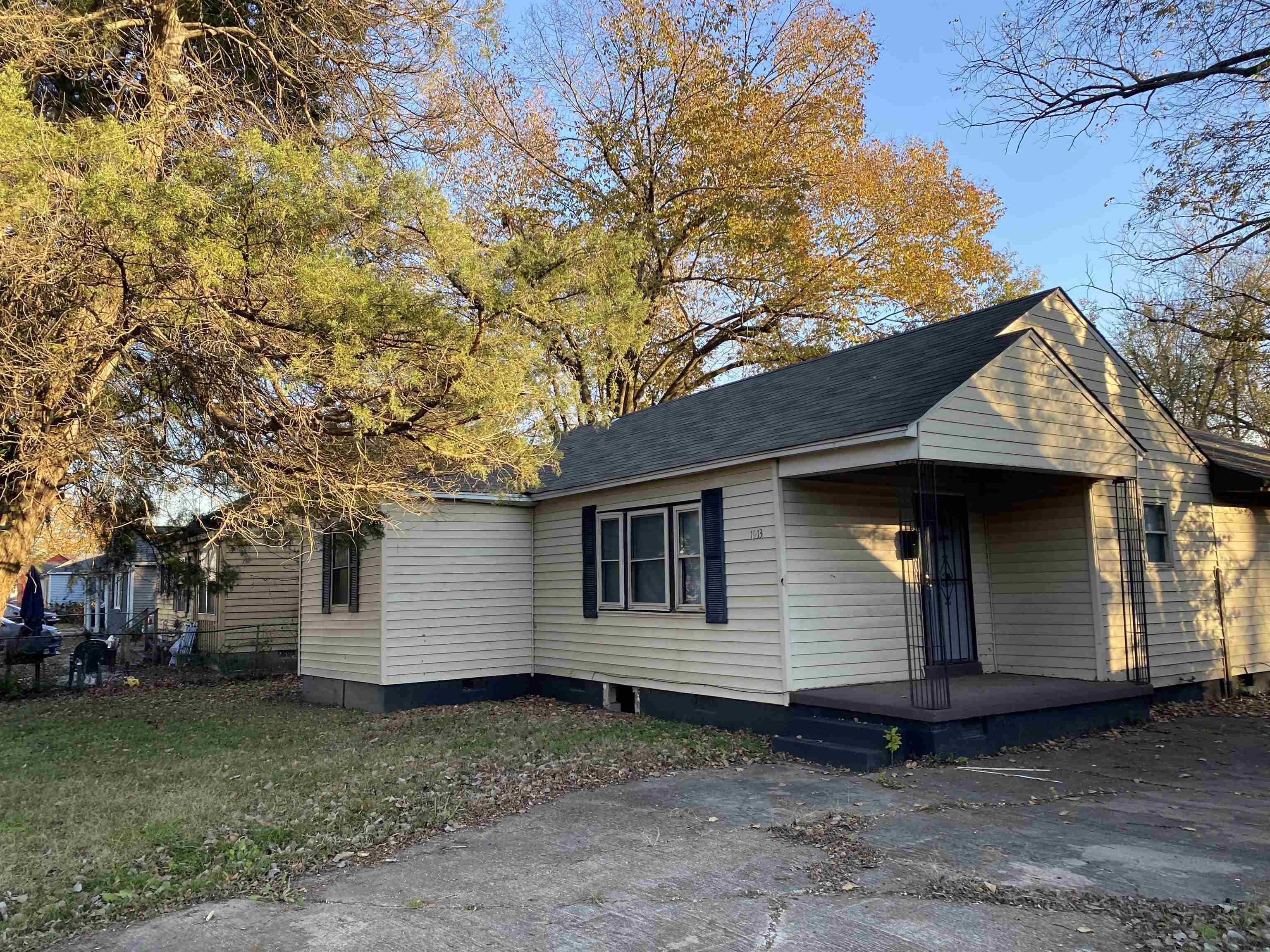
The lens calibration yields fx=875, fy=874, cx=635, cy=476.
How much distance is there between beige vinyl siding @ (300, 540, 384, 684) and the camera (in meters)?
11.9

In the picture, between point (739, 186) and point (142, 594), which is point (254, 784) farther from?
point (142, 594)

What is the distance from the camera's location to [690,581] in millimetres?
10445

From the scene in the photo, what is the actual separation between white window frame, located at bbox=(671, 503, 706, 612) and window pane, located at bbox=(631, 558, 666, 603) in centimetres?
21

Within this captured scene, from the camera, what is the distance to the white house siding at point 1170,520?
10.1 meters

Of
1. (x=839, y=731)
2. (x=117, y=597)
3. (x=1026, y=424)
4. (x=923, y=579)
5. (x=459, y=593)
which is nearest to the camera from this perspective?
(x=839, y=731)

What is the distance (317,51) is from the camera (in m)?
9.05

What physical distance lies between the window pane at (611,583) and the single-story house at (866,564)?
0.05 metres

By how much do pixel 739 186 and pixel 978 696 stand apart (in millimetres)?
16237

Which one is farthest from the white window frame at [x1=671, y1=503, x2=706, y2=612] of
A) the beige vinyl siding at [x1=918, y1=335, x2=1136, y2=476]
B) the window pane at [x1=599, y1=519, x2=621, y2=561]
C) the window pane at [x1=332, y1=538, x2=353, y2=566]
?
the window pane at [x1=332, y1=538, x2=353, y2=566]

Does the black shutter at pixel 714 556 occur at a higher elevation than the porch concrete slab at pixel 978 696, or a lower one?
higher

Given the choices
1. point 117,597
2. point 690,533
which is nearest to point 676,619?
point 690,533

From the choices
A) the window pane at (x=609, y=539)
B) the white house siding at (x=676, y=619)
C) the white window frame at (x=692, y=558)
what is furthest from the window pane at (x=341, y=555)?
the white window frame at (x=692, y=558)

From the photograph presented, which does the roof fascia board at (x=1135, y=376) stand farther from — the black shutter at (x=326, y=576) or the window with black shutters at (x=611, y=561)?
the black shutter at (x=326, y=576)

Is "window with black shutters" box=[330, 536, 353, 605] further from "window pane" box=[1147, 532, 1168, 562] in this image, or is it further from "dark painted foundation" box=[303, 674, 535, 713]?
"window pane" box=[1147, 532, 1168, 562]
